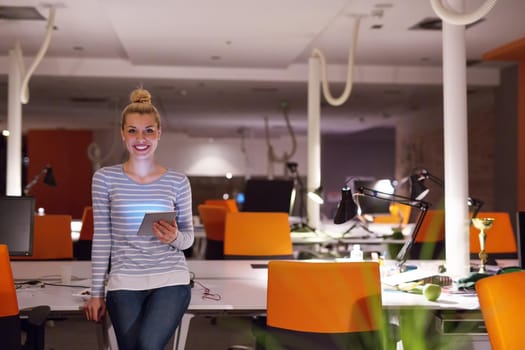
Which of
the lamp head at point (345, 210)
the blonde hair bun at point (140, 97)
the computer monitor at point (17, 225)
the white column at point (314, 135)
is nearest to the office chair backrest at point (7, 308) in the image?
the blonde hair bun at point (140, 97)

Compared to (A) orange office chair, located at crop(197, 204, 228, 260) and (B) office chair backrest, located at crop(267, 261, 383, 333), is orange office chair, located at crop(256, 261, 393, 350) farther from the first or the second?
(A) orange office chair, located at crop(197, 204, 228, 260)

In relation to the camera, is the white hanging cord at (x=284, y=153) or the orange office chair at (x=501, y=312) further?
the white hanging cord at (x=284, y=153)

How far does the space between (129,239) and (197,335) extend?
3358 mm

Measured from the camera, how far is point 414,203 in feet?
13.9

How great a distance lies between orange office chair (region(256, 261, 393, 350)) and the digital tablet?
0.45 metres

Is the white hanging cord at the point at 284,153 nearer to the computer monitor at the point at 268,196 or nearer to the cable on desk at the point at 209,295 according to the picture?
the computer monitor at the point at 268,196

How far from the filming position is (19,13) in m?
7.33

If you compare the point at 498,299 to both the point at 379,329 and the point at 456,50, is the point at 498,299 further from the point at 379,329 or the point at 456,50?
the point at 456,50

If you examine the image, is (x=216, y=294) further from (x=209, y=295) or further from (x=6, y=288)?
(x=6, y=288)

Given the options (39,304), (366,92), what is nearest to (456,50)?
(39,304)

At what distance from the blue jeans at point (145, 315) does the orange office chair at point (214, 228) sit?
4097 mm

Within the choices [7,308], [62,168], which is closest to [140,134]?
[7,308]

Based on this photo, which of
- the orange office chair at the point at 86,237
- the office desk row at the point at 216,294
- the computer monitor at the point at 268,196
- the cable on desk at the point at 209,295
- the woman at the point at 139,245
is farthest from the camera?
the computer monitor at the point at 268,196

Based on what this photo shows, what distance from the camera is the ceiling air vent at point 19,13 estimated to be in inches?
279
